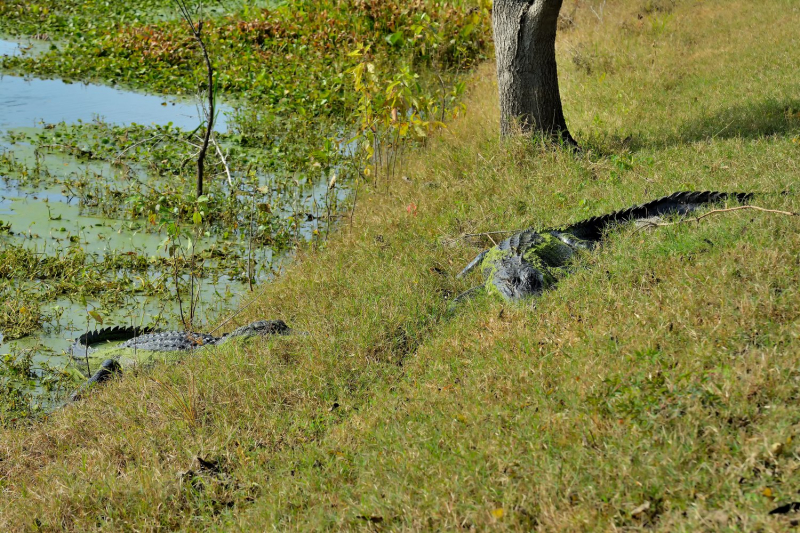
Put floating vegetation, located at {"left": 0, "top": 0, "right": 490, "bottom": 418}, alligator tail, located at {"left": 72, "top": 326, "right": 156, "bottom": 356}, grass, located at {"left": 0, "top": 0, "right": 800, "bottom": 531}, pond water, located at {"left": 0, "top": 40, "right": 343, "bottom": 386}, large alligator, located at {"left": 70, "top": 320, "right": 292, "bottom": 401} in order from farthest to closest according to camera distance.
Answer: floating vegetation, located at {"left": 0, "top": 0, "right": 490, "bottom": 418} < pond water, located at {"left": 0, "top": 40, "right": 343, "bottom": 386} < alligator tail, located at {"left": 72, "top": 326, "right": 156, "bottom": 356} < large alligator, located at {"left": 70, "top": 320, "right": 292, "bottom": 401} < grass, located at {"left": 0, "top": 0, "right": 800, "bottom": 531}

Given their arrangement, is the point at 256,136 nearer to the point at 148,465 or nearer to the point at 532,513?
the point at 148,465

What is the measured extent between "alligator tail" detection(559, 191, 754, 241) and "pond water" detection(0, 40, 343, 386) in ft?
8.80

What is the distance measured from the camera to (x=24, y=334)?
5.04m

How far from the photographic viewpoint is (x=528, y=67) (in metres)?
6.49

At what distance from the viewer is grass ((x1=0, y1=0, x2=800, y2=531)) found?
251 centimetres

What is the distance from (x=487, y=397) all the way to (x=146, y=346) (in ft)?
A: 8.32

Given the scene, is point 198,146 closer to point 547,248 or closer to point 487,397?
point 547,248

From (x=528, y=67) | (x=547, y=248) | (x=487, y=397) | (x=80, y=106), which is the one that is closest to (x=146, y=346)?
(x=487, y=397)

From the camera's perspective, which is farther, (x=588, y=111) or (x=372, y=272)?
(x=588, y=111)

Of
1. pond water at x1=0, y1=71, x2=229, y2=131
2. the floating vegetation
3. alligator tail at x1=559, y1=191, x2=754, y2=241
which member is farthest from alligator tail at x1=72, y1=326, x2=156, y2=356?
pond water at x1=0, y1=71, x2=229, y2=131

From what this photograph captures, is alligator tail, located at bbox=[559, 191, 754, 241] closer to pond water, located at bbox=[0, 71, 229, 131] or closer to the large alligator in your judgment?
the large alligator

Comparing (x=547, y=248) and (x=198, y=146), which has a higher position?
(x=198, y=146)

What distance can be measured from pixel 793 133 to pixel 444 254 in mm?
3216

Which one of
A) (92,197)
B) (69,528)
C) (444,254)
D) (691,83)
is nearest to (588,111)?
(691,83)
